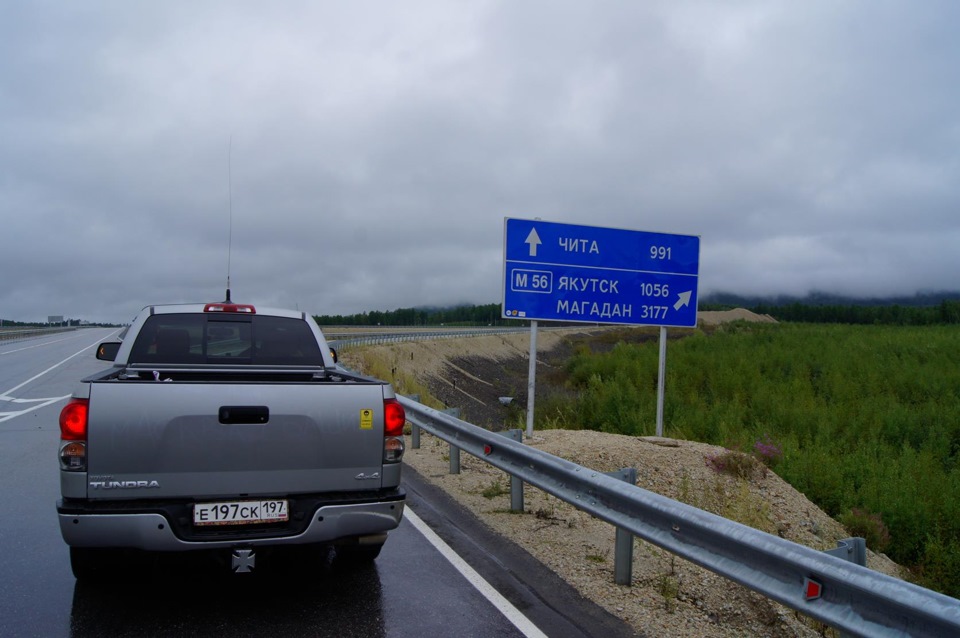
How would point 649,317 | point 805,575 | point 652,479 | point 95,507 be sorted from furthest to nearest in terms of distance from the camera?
point 649,317, point 652,479, point 95,507, point 805,575

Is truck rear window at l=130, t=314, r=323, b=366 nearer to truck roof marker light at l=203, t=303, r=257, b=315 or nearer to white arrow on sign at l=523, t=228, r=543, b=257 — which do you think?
truck roof marker light at l=203, t=303, r=257, b=315

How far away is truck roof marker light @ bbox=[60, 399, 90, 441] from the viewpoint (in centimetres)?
428

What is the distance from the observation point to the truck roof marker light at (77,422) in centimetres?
428

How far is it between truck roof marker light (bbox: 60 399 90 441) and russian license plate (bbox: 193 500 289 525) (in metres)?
0.80

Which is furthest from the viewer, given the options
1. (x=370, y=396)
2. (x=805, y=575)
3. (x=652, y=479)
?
(x=652, y=479)

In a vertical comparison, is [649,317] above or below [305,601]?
above

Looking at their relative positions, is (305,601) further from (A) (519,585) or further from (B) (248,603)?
(A) (519,585)

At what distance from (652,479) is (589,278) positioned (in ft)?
12.5

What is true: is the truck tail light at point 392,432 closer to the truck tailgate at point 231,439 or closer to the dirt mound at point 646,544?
the truck tailgate at point 231,439

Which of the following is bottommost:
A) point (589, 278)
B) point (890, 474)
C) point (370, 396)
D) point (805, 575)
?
point (890, 474)

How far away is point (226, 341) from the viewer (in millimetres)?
6414

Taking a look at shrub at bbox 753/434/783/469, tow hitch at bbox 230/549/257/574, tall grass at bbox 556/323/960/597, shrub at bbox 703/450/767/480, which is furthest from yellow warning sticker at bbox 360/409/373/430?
shrub at bbox 753/434/783/469

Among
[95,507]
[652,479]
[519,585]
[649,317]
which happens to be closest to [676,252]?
[649,317]

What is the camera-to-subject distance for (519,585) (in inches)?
217
